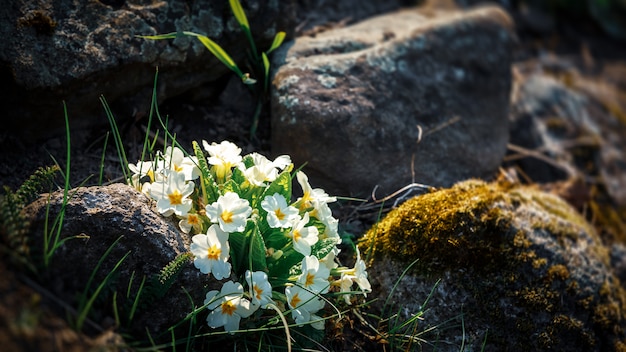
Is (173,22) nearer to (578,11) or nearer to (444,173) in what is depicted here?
(444,173)

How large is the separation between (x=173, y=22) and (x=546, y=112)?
121 inches

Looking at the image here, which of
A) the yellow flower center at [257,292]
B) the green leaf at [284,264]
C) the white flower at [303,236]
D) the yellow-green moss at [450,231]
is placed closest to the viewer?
the yellow flower center at [257,292]

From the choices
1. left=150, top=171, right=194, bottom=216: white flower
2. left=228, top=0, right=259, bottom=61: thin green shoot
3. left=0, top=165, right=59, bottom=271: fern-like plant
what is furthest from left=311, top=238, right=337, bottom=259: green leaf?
left=228, top=0, right=259, bottom=61: thin green shoot

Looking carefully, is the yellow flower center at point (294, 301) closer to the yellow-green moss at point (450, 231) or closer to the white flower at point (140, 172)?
the yellow-green moss at point (450, 231)

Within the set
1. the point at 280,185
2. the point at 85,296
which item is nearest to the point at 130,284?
the point at 85,296

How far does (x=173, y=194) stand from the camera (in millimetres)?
2385

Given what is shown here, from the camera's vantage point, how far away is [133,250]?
229cm

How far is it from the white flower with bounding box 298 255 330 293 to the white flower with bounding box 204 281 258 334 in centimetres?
23

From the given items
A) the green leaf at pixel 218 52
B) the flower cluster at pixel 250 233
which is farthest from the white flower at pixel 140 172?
the green leaf at pixel 218 52

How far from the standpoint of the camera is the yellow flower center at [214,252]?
2238 mm

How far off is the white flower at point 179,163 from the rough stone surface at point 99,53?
27.1 inches

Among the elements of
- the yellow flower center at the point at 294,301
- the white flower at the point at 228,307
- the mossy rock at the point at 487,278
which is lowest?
the mossy rock at the point at 487,278

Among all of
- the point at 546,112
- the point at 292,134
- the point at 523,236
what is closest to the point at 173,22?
the point at 292,134

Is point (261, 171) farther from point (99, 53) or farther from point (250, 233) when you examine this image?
point (99, 53)
